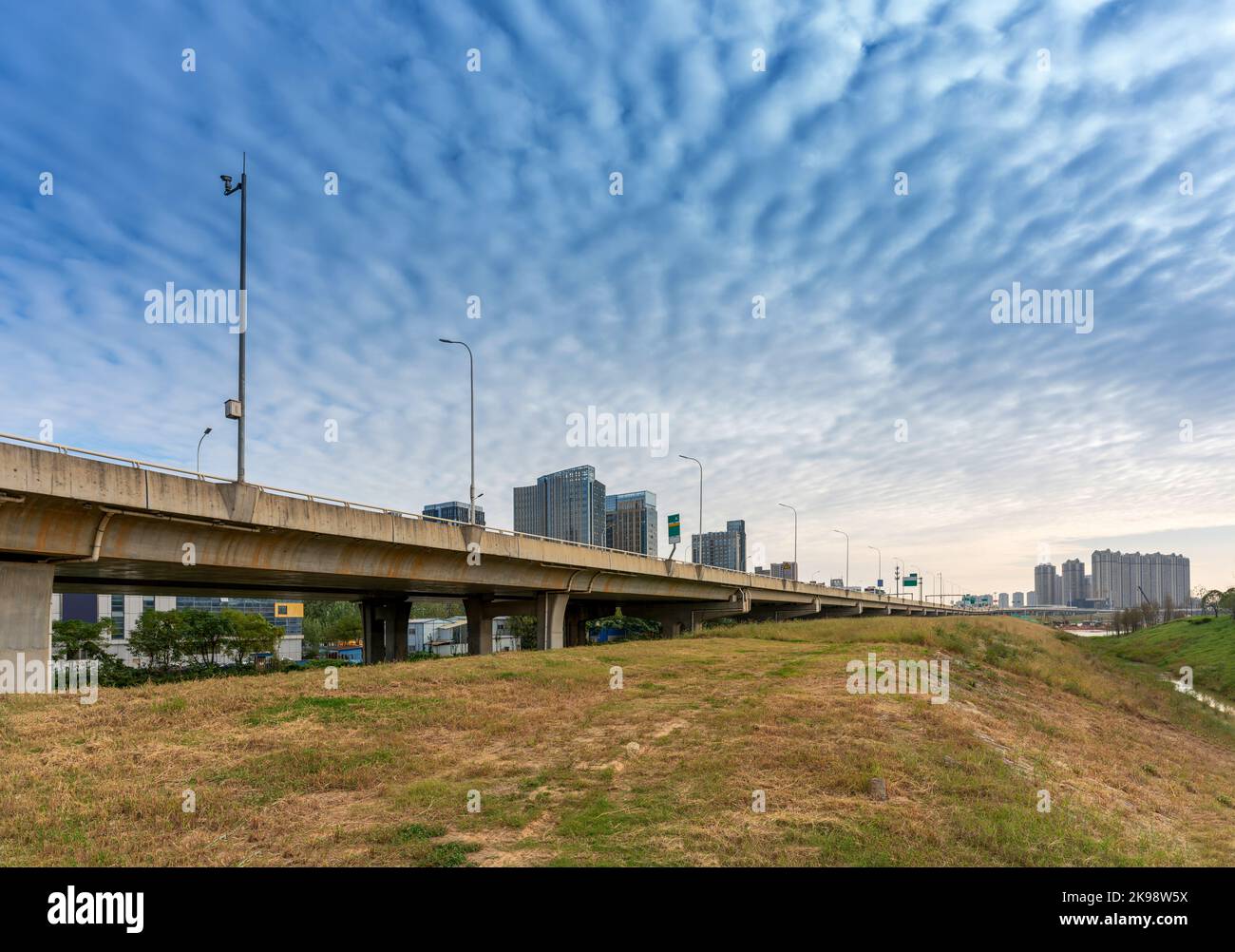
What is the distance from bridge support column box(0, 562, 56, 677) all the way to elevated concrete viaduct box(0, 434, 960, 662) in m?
0.04

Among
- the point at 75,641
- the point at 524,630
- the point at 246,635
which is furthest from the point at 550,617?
the point at 524,630

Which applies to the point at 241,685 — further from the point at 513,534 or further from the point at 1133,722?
the point at 1133,722

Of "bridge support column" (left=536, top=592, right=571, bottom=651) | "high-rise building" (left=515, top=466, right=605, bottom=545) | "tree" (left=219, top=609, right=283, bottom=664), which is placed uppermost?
"high-rise building" (left=515, top=466, right=605, bottom=545)

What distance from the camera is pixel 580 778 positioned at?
10055 mm

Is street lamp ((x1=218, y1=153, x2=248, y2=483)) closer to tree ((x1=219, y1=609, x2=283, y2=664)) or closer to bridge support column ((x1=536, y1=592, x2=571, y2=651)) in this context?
bridge support column ((x1=536, y1=592, x2=571, y2=651))

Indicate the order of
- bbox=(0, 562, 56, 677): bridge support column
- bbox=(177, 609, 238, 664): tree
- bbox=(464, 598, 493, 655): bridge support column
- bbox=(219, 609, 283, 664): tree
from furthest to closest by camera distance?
bbox=(219, 609, 283, 664): tree, bbox=(177, 609, 238, 664): tree, bbox=(464, 598, 493, 655): bridge support column, bbox=(0, 562, 56, 677): bridge support column

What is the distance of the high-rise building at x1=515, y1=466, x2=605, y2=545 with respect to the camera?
75.4 meters

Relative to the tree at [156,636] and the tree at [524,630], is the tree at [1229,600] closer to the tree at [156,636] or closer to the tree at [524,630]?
the tree at [524,630]

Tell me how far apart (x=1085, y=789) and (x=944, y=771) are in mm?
2983

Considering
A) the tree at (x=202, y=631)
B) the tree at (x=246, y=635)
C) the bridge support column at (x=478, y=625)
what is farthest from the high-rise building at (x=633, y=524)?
the tree at (x=202, y=631)

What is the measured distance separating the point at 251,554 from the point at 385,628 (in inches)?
1024

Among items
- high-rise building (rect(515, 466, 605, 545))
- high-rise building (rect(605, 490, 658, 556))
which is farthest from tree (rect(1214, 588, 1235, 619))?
high-rise building (rect(515, 466, 605, 545))
